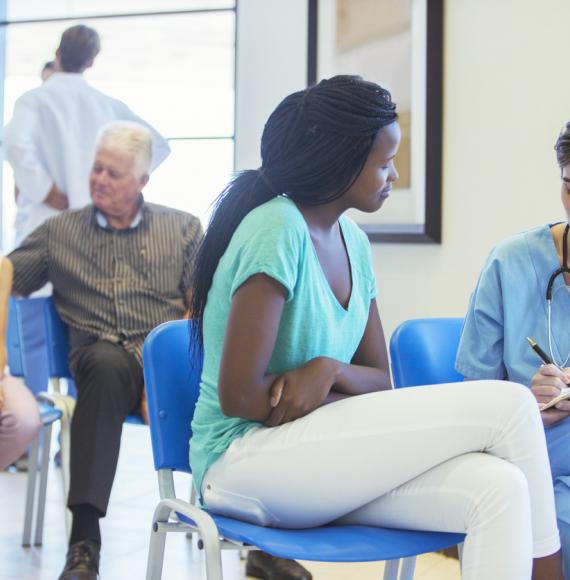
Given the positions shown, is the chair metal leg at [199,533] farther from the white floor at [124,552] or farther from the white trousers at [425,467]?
the white floor at [124,552]

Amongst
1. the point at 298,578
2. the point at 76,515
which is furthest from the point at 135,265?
the point at 298,578

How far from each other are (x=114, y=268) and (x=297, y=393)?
61.6 inches

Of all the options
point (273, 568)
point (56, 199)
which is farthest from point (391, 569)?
point (56, 199)

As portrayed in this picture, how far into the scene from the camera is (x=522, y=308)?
1738mm

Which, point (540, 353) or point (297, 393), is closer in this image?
point (297, 393)

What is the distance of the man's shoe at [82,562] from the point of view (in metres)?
2.33

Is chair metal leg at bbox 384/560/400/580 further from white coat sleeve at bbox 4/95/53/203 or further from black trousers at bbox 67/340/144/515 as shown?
white coat sleeve at bbox 4/95/53/203

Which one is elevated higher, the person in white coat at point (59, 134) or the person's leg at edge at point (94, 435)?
the person in white coat at point (59, 134)

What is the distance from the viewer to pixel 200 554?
2.77 meters

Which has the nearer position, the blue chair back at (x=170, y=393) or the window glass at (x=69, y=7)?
the blue chair back at (x=170, y=393)

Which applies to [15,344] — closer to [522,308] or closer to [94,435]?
[94,435]

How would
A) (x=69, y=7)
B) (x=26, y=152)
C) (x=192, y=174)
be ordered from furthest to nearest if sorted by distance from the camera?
(x=69, y=7), (x=192, y=174), (x=26, y=152)

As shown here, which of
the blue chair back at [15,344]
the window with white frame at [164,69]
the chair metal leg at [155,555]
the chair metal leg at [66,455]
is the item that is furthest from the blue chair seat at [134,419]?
the window with white frame at [164,69]

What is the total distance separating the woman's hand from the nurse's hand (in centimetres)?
37
